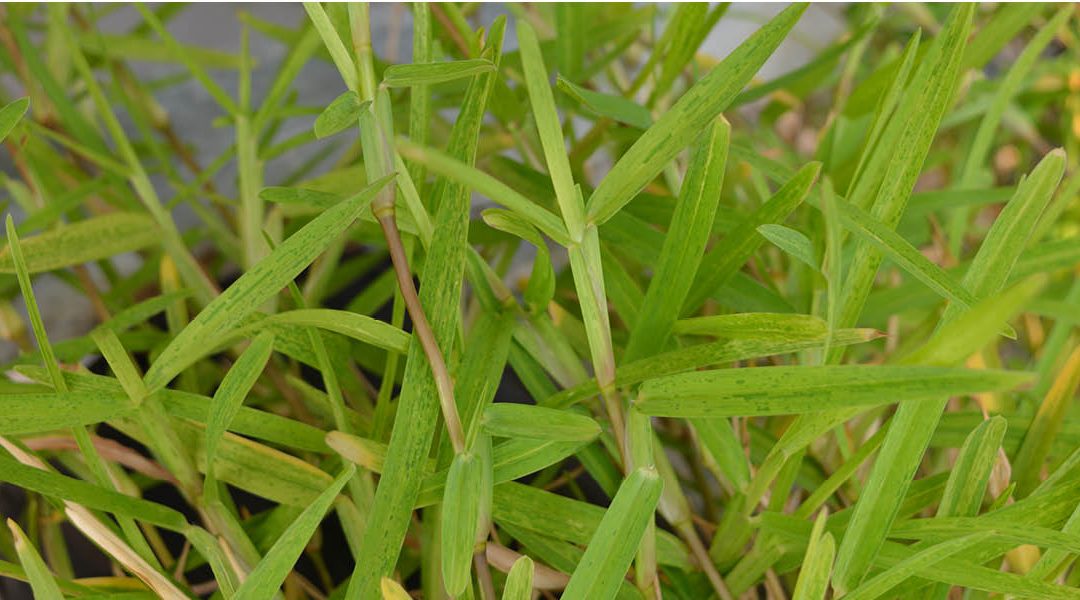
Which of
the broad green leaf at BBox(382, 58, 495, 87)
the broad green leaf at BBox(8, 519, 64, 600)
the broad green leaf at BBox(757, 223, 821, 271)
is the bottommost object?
the broad green leaf at BBox(8, 519, 64, 600)

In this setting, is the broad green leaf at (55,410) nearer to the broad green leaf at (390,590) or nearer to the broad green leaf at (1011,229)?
the broad green leaf at (390,590)

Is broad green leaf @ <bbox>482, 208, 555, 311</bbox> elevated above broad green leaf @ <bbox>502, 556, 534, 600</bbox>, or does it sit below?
above

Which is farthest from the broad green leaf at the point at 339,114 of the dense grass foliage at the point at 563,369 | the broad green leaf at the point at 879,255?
the broad green leaf at the point at 879,255

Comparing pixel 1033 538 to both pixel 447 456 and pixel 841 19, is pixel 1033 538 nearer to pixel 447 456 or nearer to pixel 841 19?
pixel 447 456

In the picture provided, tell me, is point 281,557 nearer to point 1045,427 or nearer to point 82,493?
point 82,493

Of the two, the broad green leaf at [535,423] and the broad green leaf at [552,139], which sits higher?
the broad green leaf at [552,139]

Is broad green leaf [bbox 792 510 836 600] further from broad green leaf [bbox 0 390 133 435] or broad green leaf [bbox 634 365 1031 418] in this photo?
broad green leaf [bbox 0 390 133 435]

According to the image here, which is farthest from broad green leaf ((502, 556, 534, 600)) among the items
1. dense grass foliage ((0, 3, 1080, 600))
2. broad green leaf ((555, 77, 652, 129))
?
broad green leaf ((555, 77, 652, 129))

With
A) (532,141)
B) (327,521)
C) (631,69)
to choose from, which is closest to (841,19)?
(631,69)
